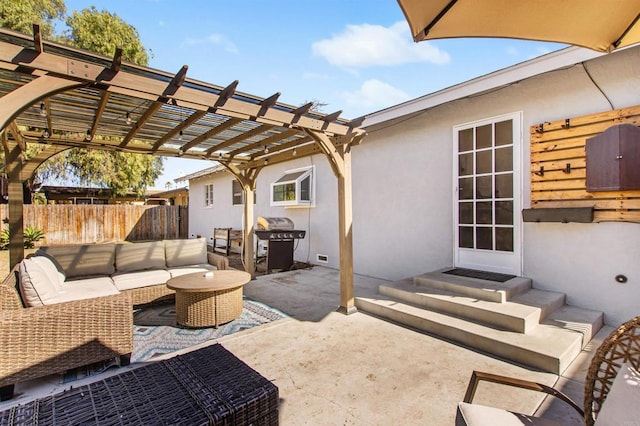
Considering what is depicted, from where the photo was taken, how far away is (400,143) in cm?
632

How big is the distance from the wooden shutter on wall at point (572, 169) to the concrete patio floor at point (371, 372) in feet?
5.11

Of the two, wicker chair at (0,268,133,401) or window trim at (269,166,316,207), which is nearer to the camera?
wicker chair at (0,268,133,401)

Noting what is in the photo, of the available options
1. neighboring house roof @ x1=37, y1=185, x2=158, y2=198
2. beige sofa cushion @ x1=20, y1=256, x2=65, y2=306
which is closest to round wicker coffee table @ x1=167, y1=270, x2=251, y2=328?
beige sofa cushion @ x1=20, y1=256, x2=65, y2=306

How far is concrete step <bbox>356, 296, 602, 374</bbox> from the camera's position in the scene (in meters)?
3.02

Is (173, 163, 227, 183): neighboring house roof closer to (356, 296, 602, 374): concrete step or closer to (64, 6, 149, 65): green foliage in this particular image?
(64, 6, 149, 65): green foliage

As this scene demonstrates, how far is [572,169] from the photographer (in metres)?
4.16

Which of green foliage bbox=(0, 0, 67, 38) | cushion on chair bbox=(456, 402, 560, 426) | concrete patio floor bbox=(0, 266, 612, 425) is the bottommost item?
concrete patio floor bbox=(0, 266, 612, 425)

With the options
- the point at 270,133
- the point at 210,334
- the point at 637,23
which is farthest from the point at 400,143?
the point at 210,334

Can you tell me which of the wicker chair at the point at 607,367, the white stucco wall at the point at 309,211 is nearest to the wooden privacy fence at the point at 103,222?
the white stucco wall at the point at 309,211

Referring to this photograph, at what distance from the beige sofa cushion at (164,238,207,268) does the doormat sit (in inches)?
179

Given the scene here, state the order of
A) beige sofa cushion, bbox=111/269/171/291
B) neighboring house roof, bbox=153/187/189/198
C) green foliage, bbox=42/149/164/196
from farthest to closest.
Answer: neighboring house roof, bbox=153/187/189/198, green foliage, bbox=42/149/164/196, beige sofa cushion, bbox=111/269/171/291

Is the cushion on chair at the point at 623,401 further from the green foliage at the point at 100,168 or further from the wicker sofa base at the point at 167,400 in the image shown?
the green foliage at the point at 100,168

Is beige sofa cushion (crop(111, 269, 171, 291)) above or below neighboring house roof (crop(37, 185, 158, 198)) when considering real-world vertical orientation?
below

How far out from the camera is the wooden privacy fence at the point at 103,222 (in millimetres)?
12695
